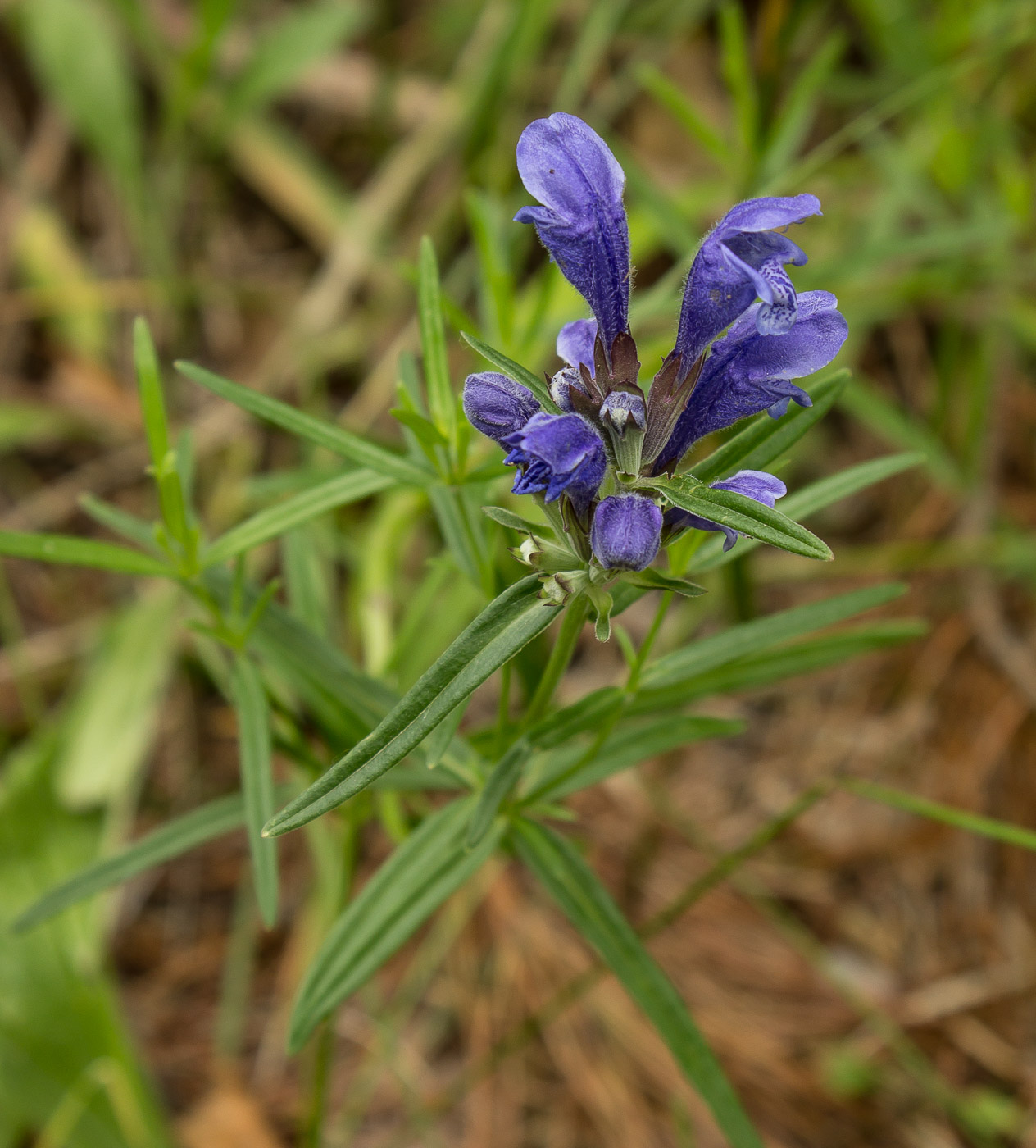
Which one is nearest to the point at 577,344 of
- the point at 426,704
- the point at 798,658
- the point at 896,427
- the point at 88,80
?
the point at 426,704

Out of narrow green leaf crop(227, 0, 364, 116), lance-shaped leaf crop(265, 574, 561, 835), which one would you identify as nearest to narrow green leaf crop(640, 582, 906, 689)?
lance-shaped leaf crop(265, 574, 561, 835)

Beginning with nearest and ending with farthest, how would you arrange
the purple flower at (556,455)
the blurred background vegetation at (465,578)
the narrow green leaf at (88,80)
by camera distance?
the purple flower at (556,455), the blurred background vegetation at (465,578), the narrow green leaf at (88,80)

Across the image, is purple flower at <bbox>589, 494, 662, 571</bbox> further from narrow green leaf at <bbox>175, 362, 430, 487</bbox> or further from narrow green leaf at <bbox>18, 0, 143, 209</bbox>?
narrow green leaf at <bbox>18, 0, 143, 209</bbox>

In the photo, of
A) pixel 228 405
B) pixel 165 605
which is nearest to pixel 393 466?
pixel 165 605

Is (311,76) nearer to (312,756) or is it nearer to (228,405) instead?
(228,405)

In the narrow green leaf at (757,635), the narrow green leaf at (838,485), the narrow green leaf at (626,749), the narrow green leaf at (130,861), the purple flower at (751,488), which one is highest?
the purple flower at (751,488)

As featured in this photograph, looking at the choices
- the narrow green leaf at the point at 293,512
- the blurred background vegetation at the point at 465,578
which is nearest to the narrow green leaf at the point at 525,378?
the narrow green leaf at the point at 293,512

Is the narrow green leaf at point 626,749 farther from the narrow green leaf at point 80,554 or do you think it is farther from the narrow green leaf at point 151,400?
the narrow green leaf at point 151,400
